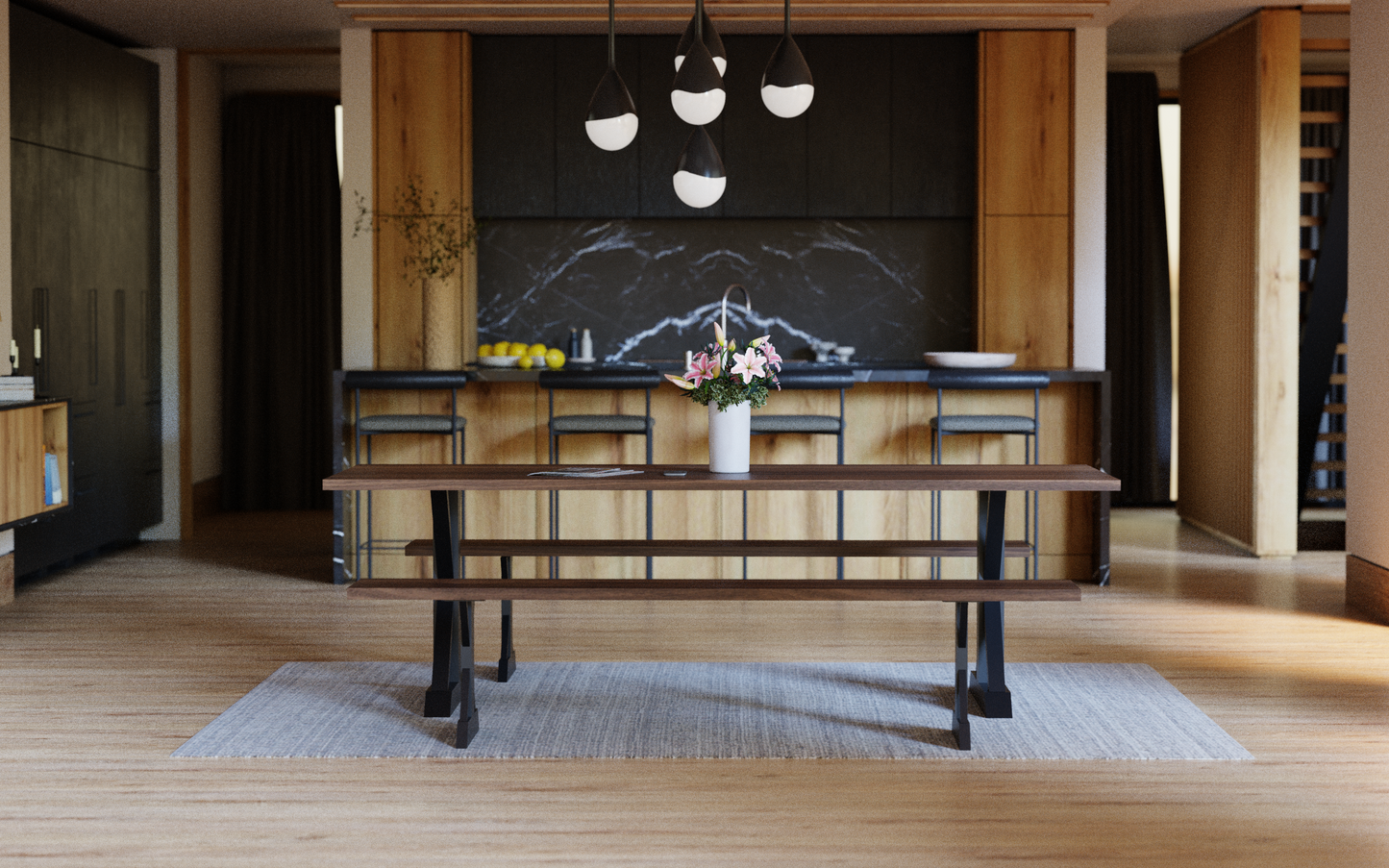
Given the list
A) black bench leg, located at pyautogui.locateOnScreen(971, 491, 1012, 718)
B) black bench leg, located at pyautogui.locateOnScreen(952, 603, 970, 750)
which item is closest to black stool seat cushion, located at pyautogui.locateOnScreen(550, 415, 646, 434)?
black bench leg, located at pyautogui.locateOnScreen(971, 491, 1012, 718)

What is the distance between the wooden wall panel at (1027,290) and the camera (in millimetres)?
6897

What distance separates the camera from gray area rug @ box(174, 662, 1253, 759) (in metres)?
3.35

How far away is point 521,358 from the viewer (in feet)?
20.0

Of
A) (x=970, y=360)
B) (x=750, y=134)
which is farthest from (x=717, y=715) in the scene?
(x=750, y=134)

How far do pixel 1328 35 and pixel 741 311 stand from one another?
12.3 ft

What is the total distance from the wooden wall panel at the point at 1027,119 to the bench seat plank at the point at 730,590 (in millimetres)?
3980

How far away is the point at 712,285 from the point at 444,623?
13.1 feet

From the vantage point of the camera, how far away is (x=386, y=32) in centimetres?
682

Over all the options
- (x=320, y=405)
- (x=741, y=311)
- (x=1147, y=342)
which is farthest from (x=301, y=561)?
(x=1147, y=342)

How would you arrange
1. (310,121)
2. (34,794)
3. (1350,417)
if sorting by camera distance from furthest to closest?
(310,121) → (1350,417) → (34,794)

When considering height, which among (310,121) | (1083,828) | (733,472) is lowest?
(1083,828)

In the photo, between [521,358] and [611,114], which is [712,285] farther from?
[611,114]

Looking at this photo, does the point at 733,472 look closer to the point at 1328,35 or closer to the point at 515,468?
the point at 515,468

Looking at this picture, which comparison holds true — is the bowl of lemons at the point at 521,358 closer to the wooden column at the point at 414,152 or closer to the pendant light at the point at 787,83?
the wooden column at the point at 414,152
